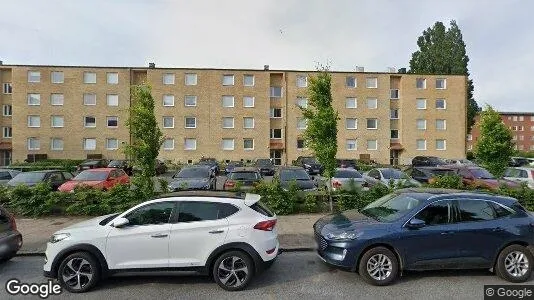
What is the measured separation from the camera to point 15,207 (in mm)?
10422

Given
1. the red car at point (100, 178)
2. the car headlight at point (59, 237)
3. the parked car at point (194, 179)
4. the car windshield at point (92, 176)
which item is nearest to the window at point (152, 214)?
the car headlight at point (59, 237)

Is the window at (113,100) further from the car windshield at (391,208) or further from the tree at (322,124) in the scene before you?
the car windshield at (391,208)

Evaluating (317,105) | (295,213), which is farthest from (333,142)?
(295,213)

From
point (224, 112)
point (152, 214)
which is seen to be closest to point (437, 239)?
point (152, 214)

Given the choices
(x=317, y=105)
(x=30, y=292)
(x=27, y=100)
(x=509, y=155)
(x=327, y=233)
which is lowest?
(x=30, y=292)

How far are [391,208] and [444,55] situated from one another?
4840 cm

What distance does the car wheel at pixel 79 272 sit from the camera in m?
5.03

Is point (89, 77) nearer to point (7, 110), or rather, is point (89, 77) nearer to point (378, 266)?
point (7, 110)

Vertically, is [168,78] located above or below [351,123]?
above

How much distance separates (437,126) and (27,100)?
50.1 m

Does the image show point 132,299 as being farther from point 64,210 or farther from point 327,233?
point 64,210

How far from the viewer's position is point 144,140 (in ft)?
36.2

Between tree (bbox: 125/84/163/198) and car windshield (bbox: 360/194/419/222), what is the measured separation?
731 centimetres

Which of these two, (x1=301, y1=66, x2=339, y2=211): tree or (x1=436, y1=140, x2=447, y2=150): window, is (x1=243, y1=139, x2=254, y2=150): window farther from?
(x1=301, y1=66, x2=339, y2=211): tree
